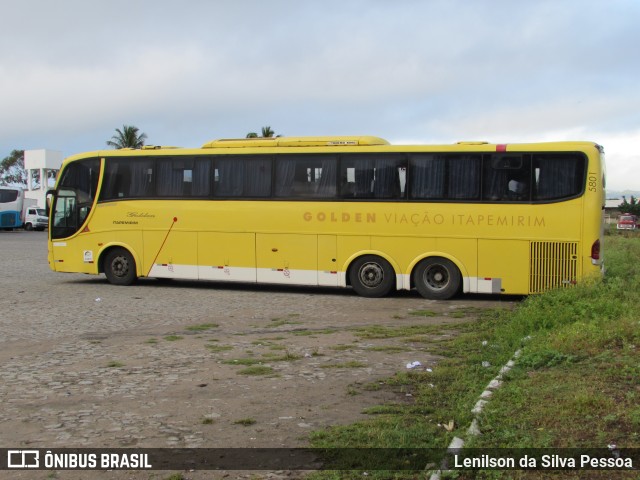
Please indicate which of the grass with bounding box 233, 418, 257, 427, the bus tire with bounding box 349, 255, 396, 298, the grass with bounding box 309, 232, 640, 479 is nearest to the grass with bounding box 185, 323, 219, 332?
the grass with bounding box 309, 232, 640, 479

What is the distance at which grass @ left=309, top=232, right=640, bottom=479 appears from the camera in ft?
16.3

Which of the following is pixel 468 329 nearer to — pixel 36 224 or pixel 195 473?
pixel 195 473

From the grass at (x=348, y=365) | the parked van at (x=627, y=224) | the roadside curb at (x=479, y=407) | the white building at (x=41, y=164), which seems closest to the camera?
the roadside curb at (x=479, y=407)

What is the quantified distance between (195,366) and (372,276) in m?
7.94

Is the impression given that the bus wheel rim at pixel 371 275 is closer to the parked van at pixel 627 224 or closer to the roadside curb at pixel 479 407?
the roadside curb at pixel 479 407

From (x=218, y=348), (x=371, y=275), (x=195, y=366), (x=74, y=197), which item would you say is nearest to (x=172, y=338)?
(x=218, y=348)

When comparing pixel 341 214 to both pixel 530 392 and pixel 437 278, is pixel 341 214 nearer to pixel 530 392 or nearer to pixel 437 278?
pixel 437 278

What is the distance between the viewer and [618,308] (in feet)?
32.1

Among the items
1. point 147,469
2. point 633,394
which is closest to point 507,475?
point 633,394

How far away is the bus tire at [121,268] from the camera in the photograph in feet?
58.1

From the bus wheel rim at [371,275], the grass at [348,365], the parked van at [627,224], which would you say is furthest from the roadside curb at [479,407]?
the parked van at [627,224]

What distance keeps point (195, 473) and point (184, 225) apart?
12.6 metres

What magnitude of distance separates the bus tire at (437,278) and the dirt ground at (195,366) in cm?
32

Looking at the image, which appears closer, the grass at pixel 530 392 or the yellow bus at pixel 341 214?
the grass at pixel 530 392
